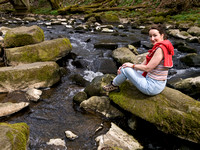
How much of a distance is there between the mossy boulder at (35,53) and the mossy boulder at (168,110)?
420 cm

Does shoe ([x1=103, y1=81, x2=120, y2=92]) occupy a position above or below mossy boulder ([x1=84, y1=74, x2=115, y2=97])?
above

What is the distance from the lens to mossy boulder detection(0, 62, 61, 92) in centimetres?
521

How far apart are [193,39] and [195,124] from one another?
32.9 ft

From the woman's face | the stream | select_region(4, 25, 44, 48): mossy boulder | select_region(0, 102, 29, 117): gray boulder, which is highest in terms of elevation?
the woman's face

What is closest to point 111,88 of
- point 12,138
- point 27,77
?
point 12,138

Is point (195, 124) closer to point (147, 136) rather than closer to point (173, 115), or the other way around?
point (173, 115)

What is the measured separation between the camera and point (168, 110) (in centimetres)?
351

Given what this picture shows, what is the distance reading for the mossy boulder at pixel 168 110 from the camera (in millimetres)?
3273

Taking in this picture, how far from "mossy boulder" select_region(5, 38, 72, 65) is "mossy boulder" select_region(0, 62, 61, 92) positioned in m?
1.00

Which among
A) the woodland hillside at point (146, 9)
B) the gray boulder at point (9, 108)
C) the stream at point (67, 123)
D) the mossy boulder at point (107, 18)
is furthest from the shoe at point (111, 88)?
the mossy boulder at point (107, 18)

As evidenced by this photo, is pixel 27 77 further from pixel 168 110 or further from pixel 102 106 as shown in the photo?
pixel 168 110

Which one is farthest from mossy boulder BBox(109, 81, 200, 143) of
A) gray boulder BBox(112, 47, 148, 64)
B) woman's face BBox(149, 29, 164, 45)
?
gray boulder BBox(112, 47, 148, 64)

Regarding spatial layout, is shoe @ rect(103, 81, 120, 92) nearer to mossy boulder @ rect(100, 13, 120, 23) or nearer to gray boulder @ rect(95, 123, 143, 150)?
gray boulder @ rect(95, 123, 143, 150)

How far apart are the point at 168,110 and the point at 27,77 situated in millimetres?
4499
